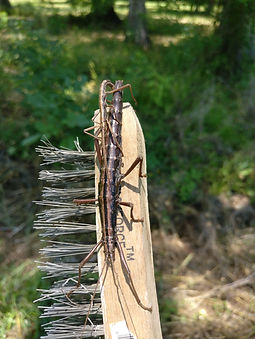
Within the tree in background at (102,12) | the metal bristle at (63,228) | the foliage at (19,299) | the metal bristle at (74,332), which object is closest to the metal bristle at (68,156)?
the metal bristle at (63,228)

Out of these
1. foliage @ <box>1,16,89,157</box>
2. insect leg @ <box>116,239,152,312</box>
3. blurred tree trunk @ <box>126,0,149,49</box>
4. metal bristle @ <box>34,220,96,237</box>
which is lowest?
insect leg @ <box>116,239,152,312</box>

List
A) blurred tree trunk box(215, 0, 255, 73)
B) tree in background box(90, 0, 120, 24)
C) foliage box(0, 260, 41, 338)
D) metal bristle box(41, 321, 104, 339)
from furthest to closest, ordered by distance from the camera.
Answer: tree in background box(90, 0, 120, 24), blurred tree trunk box(215, 0, 255, 73), foliage box(0, 260, 41, 338), metal bristle box(41, 321, 104, 339)

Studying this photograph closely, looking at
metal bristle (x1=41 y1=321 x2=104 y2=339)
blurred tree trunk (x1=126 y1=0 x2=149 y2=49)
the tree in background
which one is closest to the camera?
metal bristle (x1=41 y1=321 x2=104 y2=339)

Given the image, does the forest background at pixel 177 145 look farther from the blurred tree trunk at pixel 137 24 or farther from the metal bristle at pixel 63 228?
the metal bristle at pixel 63 228

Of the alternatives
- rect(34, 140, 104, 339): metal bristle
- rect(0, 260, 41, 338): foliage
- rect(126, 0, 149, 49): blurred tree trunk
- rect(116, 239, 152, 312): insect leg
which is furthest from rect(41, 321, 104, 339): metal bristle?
rect(126, 0, 149, 49): blurred tree trunk

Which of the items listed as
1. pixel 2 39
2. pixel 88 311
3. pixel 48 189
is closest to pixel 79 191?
pixel 48 189

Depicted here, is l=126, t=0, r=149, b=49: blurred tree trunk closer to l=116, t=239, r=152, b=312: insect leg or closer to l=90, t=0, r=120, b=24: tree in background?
l=90, t=0, r=120, b=24: tree in background

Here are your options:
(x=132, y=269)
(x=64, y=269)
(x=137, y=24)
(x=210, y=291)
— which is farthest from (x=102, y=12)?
(x=132, y=269)
